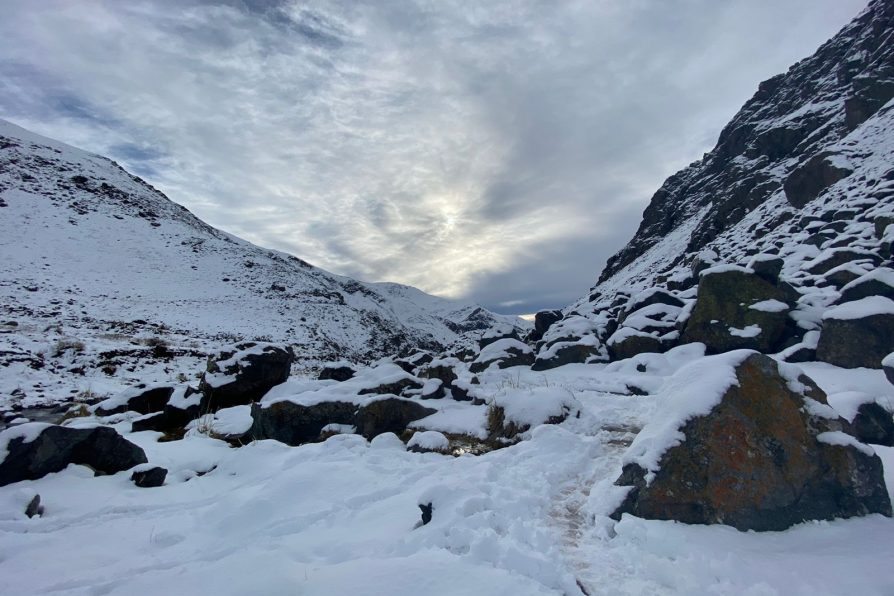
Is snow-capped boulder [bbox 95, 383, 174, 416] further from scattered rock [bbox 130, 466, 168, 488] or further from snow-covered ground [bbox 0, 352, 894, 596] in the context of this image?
scattered rock [bbox 130, 466, 168, 488]

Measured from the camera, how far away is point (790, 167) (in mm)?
42281

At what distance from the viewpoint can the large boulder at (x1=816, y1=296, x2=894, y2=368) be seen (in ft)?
28.5

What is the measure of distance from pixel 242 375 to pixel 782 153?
199 ft

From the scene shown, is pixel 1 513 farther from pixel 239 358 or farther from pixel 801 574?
pixel 239 358

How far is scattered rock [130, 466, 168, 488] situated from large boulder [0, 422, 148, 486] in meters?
0.58

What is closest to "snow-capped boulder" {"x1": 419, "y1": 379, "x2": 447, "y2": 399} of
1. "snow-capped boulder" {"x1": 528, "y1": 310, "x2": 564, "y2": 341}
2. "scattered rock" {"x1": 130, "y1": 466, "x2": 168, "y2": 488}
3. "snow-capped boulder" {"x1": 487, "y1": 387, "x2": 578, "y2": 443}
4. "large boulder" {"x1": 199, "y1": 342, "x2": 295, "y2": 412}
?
"snow-capped boulder" {"x1": 487, "y1": 387, "x2": 578, "y2": 443}

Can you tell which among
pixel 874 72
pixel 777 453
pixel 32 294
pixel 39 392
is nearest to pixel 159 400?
pixel 39 392

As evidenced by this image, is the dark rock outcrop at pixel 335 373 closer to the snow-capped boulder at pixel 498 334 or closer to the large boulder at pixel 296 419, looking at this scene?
the large boulder at pixel 296 419

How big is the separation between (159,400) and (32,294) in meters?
22.1

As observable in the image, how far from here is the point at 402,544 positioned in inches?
155

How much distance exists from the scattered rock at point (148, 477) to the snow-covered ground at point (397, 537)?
0.17 metres

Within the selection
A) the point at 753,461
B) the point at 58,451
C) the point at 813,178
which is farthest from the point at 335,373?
the point at 813,178

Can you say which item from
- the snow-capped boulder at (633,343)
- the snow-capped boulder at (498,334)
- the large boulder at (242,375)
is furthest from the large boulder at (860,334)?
the snow-capped boulder at (498,334)

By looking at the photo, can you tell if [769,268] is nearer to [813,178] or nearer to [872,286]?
[872,286]
